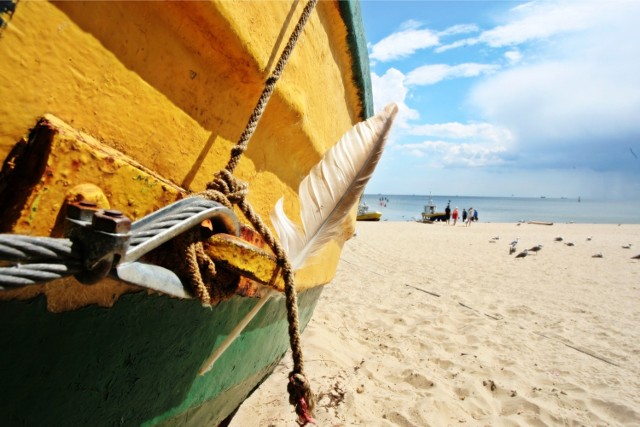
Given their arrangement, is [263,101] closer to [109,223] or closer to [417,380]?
[109,223]

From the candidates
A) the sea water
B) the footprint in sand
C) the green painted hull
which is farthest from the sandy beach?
the sea water

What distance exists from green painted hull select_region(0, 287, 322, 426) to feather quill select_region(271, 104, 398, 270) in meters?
0.36

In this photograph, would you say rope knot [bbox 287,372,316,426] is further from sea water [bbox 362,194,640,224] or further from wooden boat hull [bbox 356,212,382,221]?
sea water [bbox 362,194,640,224]

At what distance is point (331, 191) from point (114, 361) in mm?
1023

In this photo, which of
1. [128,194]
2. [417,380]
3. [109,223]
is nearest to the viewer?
[109,223]

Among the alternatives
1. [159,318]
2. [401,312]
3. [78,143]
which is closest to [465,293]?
[401,312]

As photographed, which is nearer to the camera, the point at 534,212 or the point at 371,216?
the point at 371,216

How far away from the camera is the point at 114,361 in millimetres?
1021

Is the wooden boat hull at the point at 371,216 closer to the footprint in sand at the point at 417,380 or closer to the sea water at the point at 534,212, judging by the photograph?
the sea water at the point at 534,212

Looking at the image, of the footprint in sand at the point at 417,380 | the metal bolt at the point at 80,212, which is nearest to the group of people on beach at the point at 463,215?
the footprint in sand at the point at 417,380

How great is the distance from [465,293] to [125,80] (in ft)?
22.2

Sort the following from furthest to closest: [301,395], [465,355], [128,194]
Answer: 1. [465,355]
2. [301,395]
3. [128,194]

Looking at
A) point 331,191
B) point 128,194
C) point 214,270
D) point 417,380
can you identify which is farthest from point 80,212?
point 417,380

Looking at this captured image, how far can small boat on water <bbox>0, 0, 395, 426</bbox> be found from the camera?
71 centimetres
